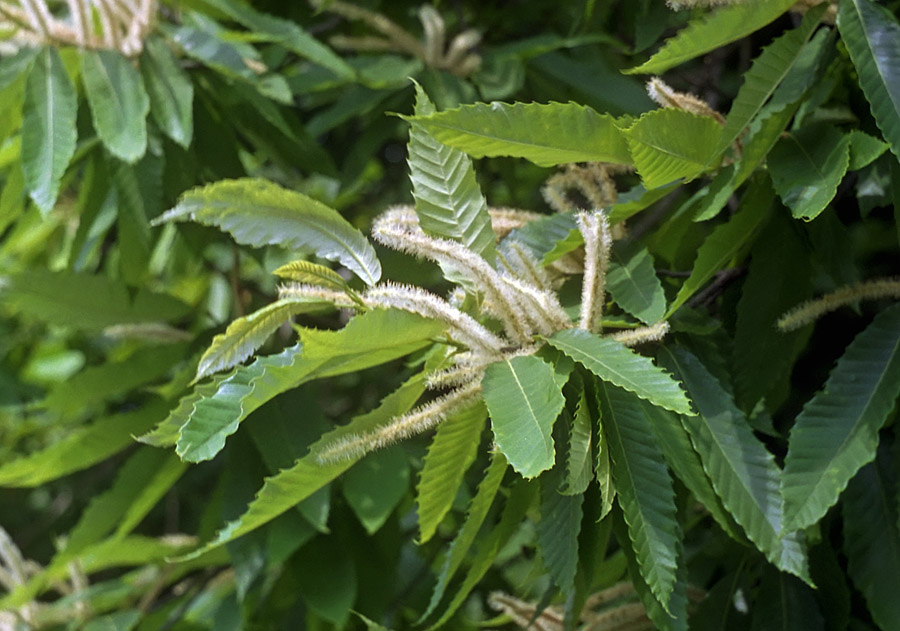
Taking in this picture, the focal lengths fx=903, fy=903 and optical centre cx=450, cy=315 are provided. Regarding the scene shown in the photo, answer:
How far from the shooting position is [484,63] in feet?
5.59

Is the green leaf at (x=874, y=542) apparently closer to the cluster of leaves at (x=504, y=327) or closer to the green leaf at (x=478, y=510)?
the cluster of leaves at (x=504, y=327)

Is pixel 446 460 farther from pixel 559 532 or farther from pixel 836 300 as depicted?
pixel 836 300

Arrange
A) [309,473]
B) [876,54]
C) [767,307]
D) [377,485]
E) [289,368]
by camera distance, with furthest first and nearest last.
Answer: [377,485]
[767,307]
[876,54]
[309,473]
[289,368]

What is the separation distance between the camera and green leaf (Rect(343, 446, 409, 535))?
4.37 ft

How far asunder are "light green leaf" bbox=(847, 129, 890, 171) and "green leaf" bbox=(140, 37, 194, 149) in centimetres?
88

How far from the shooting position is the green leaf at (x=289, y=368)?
714 millimetres

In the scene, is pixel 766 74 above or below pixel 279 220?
above

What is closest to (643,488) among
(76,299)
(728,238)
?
(728,238)

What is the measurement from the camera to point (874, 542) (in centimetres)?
101

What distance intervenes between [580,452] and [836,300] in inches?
14.8

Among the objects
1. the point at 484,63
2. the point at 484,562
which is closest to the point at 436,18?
the point at 484,63

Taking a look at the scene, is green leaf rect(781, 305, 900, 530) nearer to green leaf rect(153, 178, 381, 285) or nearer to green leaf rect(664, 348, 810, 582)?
green leaf rect(664, 348, 810, 582)

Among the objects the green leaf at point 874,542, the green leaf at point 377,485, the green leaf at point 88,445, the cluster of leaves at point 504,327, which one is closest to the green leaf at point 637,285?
the cluster of leaves at point 504,327

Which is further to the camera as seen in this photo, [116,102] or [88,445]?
[88,445]
